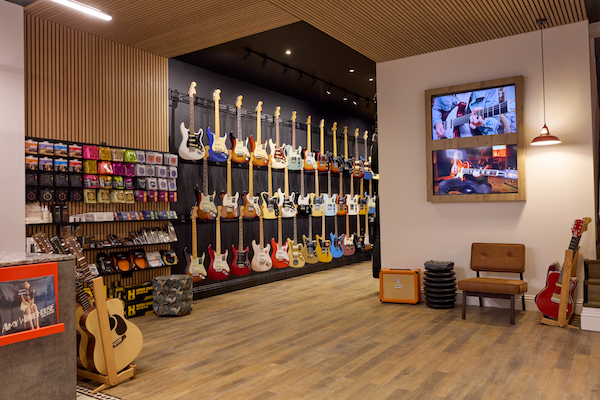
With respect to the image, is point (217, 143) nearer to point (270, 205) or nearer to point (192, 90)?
point (192, 90)

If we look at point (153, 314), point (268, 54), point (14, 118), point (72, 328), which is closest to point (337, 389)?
point (72, 328)

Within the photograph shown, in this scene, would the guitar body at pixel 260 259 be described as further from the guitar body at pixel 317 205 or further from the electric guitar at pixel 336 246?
the electric guitar at pixel 336 246

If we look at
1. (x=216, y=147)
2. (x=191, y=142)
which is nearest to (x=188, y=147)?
(x=191, y=142)

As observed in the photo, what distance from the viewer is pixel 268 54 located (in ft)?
20.5

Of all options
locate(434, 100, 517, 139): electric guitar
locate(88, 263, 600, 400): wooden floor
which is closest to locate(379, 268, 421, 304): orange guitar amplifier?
locate(88, 263, 600, 400): wooden floor

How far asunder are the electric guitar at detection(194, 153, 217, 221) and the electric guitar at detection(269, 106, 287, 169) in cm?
130

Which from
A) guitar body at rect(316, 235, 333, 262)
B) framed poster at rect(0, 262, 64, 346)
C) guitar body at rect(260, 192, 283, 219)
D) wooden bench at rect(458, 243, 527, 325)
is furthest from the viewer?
guitar body at rect(316, 235, 333, 262)

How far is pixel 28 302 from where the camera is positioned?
8.46 ft

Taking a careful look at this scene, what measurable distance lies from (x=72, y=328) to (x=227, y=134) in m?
4.51

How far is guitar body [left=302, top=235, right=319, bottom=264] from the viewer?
312 inches

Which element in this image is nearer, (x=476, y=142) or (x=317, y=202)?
(x=476, y=142)

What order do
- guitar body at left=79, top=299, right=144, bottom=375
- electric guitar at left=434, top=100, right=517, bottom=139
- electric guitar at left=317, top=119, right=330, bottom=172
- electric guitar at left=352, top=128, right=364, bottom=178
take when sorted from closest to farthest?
guitar body at left=79, top=299, right=144, bottom=375
electric guitar at left=434, top=100, right=517, bottom=139
electric guitar at left=317, top=119, right=330, bottom=172
electric guitar at left=352, top=128, right=364, bottom=178

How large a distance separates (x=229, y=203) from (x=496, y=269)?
142 inches

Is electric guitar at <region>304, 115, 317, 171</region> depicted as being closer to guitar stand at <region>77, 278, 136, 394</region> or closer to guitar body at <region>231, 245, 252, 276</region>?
guitar body at <region>231, 245, 252, 276</region>
